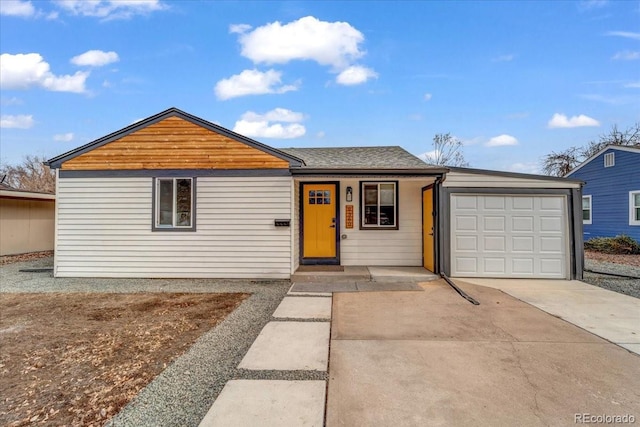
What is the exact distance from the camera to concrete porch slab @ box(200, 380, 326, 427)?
2.09 m

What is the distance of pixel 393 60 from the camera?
12656 mm

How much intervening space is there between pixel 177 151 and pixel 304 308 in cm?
483

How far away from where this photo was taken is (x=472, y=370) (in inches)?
112

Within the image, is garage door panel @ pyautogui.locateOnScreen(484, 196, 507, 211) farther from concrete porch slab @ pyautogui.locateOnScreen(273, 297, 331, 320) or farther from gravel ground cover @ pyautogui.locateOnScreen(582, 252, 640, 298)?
concrete porch slab @ pyautogui.locateOnScreen(273, 297, 331, 320)

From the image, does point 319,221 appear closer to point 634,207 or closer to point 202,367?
point 202,367

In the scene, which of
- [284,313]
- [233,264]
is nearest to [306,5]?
[233,264]

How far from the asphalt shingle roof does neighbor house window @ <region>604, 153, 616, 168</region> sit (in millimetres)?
10180

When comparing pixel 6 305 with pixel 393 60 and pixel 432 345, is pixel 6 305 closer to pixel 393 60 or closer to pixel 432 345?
pixel 432 345

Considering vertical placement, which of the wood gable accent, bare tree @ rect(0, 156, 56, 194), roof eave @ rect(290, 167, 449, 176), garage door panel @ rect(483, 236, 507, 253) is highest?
bare tree @ rect(0, 156, 56, 194)

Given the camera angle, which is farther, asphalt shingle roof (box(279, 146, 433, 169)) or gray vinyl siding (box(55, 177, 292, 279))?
asphalt shingle roof (box(279, 146, 433, 169))

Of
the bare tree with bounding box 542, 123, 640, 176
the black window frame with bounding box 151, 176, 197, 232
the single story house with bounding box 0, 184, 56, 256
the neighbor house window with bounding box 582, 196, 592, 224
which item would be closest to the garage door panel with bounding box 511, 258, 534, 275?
the black window frame with bounding box 151, 176, 197, 232

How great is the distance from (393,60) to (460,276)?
9.66 m

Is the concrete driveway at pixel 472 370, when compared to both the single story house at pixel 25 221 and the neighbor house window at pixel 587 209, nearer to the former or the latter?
the single story house at pixel 25 221

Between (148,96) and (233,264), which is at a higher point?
(148,96)
